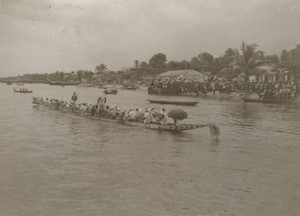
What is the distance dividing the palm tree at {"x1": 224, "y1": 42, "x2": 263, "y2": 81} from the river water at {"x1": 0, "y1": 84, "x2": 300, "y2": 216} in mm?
17843

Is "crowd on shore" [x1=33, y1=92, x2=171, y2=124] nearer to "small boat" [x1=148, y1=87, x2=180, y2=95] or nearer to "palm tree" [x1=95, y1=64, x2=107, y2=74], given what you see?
"small boat" [x1=148, y1=87, x2=180, y2=95]

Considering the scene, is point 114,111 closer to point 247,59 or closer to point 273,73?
point 247,59

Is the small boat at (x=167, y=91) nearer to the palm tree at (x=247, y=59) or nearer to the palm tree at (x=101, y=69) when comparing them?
the palm tree at (x=247, y=59)

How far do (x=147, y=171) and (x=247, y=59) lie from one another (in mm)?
25870

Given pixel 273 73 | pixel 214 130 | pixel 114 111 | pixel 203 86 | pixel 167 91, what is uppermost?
pixel 273 73

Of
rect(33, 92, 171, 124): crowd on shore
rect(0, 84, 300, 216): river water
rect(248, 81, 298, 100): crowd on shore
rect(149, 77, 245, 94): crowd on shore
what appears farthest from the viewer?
rect(149, 77, 245, 94): crowd on shore

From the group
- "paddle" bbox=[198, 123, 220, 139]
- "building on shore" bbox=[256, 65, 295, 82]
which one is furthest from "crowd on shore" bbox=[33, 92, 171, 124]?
"building on shore" bbox=[256, 65, 295, 82]

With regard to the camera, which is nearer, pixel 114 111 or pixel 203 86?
pixel 114 111

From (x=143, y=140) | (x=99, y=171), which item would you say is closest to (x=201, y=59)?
(x=143, y=140)

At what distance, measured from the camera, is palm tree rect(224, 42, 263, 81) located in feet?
107

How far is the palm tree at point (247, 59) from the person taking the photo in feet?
107

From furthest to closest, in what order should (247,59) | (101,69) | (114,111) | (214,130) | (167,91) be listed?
(101,69), (167,91), (247,59), (114,111), (214,130)

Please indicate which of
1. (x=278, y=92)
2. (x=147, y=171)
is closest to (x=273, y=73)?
(x=278, y=92)

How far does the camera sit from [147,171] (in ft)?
30.1
